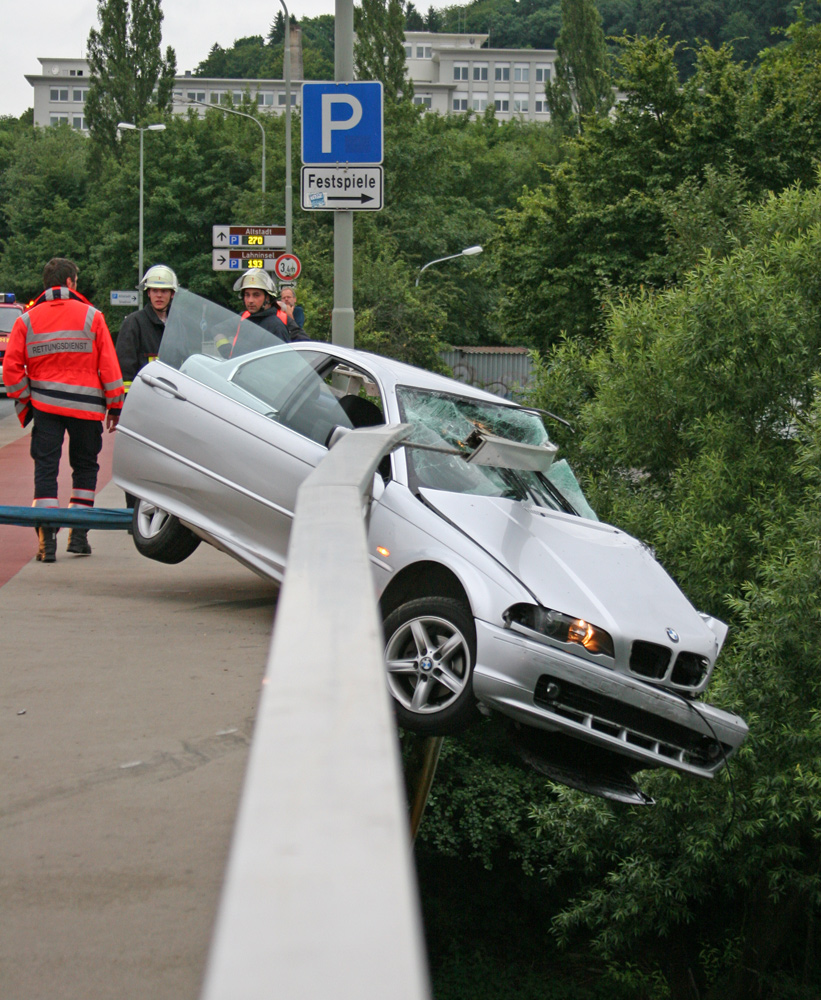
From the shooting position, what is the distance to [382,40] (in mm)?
66625

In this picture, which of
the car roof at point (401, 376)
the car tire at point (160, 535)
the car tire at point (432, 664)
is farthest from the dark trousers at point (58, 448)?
the car tire at point (432, 664)

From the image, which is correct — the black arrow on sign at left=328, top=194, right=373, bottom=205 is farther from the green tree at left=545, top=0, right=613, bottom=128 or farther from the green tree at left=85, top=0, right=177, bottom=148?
the green tree at left=545, top=0, right=613, bottom=128

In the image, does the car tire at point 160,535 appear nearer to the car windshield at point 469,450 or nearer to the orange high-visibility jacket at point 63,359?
the orange high-visibility jacket at point 63,359

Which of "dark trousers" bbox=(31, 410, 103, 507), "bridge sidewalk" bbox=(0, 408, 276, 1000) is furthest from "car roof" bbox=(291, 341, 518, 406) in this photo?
"dark trousers" bbox=(31, 410, 103, 507)

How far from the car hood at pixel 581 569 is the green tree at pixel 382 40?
63612 millimetres

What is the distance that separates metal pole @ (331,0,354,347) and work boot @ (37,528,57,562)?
10.3 feet

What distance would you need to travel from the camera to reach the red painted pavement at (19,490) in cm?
923

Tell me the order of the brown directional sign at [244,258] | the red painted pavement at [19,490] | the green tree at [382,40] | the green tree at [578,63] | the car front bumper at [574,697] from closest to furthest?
the car front bumper at [574,697], the red painted pavement at [19,490], the brown directional sign at [244,258], the green tree at [382,40], the green tree at [578,63]

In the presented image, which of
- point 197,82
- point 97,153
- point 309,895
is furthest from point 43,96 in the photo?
point 309,895

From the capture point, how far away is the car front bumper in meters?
5.16

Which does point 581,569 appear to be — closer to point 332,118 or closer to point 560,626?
point 560,626

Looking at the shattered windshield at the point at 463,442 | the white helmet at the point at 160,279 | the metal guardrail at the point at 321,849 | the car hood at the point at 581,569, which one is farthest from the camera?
the white helmet at the point at 160,279

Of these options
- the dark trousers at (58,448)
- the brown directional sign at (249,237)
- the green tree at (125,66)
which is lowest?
the dark trousers at (58,448)

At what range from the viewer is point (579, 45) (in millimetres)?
82375
